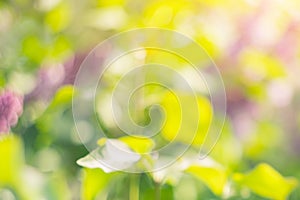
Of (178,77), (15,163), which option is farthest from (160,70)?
(15,163)

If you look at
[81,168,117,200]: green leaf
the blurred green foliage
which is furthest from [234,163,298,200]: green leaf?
[81,168,117,200]: green leaf

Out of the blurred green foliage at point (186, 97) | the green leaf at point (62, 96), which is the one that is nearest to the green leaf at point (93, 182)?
the blurred green foliage at point (186, 97)

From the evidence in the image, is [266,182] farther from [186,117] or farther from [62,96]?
[62,96]

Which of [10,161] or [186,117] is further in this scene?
[186,117]

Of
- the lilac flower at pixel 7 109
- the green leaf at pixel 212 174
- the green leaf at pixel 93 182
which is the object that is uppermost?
the lilac flower at pixel 7 109

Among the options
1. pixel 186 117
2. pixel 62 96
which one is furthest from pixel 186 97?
pixel 62 96

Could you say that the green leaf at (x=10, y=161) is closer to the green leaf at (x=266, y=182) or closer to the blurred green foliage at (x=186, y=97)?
the blurred green foliage at (x=186, y=97)
